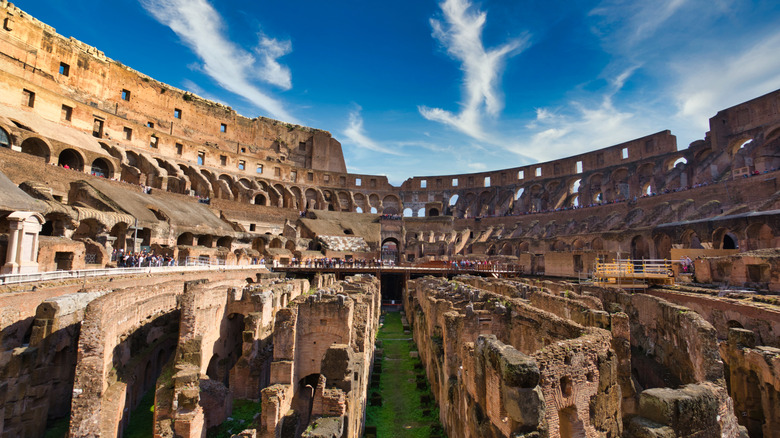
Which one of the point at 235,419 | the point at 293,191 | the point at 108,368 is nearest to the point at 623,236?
the point at 235,419

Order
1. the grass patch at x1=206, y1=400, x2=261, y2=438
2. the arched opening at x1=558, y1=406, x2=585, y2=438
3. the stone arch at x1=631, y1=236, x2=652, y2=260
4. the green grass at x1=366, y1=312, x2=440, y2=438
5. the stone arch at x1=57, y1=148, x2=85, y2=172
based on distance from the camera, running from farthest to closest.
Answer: the stone arch at x1=57, y1=148, x2=85, y2=172 → the stone arch at x1=631, y1=236, x2=652, y2=260 → the green grass at x1=366, y1=312, x2=440, y2=438 → the grass patch at x1=206, y1=400, x2=261, y2=438 → the arched opening at x1=558, y1=406, x2=585, y2=438

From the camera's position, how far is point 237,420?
9234 millimetres

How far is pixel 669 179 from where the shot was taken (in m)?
41.8

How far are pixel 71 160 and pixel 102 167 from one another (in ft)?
10.6

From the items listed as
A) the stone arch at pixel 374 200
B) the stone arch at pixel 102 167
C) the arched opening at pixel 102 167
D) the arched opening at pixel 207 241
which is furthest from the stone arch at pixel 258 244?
the stone arch at pixel 374 200

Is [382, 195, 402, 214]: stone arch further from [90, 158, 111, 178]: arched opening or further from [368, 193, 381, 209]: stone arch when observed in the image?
[90, 158, 111, 178]: arched opening

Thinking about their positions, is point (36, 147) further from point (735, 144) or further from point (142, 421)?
point (735, 144)

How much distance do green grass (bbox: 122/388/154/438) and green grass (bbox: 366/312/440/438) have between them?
515 cm

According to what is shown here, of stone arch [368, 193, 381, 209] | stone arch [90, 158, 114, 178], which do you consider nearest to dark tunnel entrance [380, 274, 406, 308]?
stone arch [368, 193, 381, 209]

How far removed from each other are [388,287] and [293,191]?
2857 centimetres

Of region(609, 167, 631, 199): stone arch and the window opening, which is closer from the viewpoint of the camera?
the window opening

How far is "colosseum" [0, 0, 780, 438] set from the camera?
6.29 metres

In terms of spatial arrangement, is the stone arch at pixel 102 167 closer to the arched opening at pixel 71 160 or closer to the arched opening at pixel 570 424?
the arched opening at pixel 71 160

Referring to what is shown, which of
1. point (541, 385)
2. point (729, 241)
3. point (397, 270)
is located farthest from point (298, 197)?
point (541, 385)
